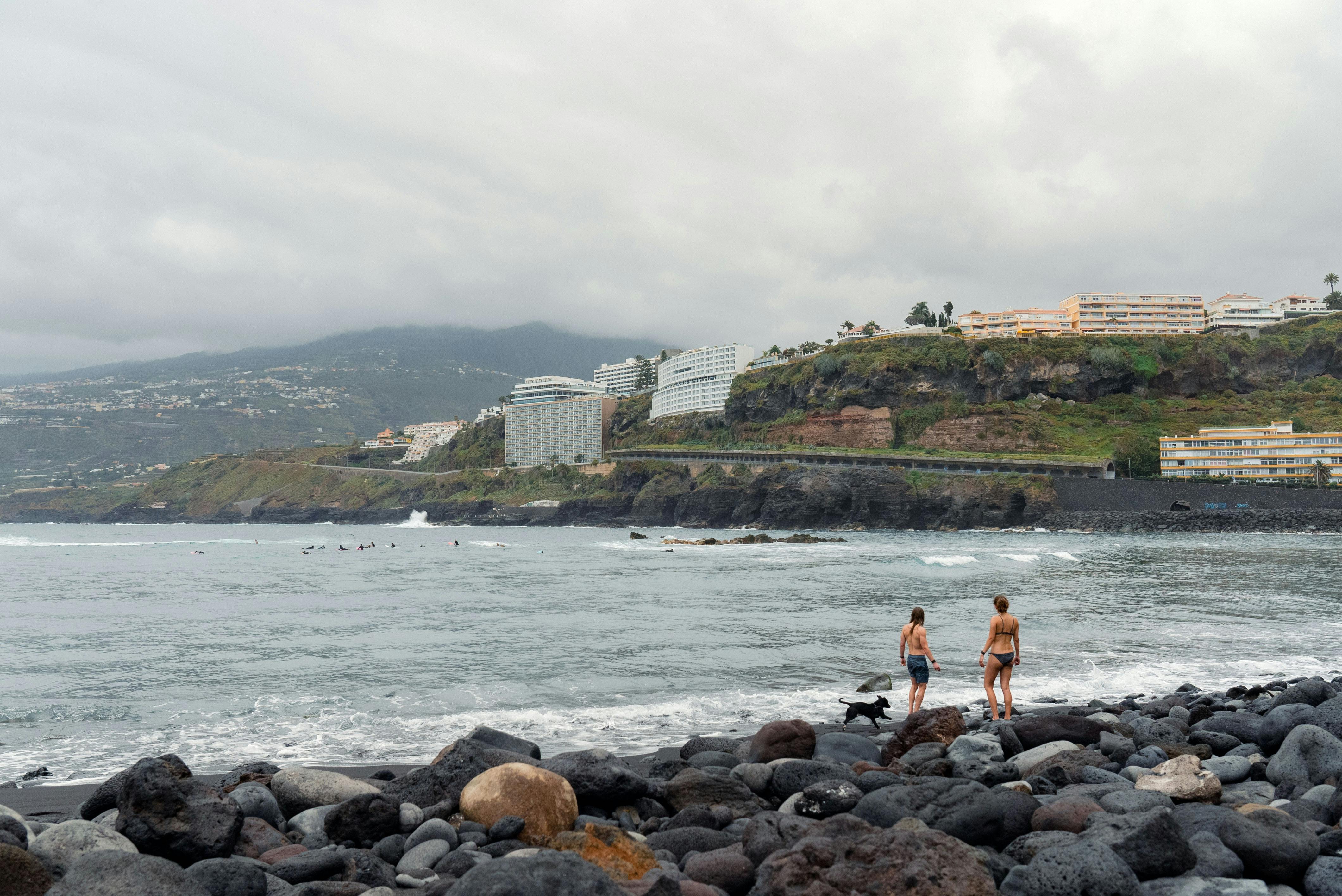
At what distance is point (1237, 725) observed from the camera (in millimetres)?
9680

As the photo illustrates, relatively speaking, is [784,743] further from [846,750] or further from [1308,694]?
[1308,694]

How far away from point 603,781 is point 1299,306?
7467 inches

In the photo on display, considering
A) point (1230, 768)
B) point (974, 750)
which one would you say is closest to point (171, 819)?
point (974, 750)

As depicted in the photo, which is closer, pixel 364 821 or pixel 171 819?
pixel 171 819

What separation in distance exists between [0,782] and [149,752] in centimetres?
153

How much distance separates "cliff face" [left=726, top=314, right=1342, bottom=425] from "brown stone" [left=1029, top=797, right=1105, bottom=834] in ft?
382

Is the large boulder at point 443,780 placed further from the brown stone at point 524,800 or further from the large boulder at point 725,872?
the large boulder at point 725,872

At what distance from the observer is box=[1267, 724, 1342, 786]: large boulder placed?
7484 millimetres

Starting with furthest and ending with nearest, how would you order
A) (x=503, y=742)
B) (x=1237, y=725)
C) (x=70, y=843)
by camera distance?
(x=1237, y=725) < (x=503, y=742) < (x=70, y=843)

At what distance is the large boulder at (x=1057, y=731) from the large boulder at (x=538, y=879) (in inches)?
266

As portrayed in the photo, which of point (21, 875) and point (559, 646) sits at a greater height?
point (21, 875)

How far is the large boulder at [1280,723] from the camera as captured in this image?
8.77 meters

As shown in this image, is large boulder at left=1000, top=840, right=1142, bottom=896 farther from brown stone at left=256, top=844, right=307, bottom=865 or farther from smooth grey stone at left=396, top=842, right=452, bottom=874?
brown stone at left=256, top=844, right=307, bottom=865

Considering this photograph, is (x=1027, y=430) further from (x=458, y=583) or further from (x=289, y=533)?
(x=289, y=533)
